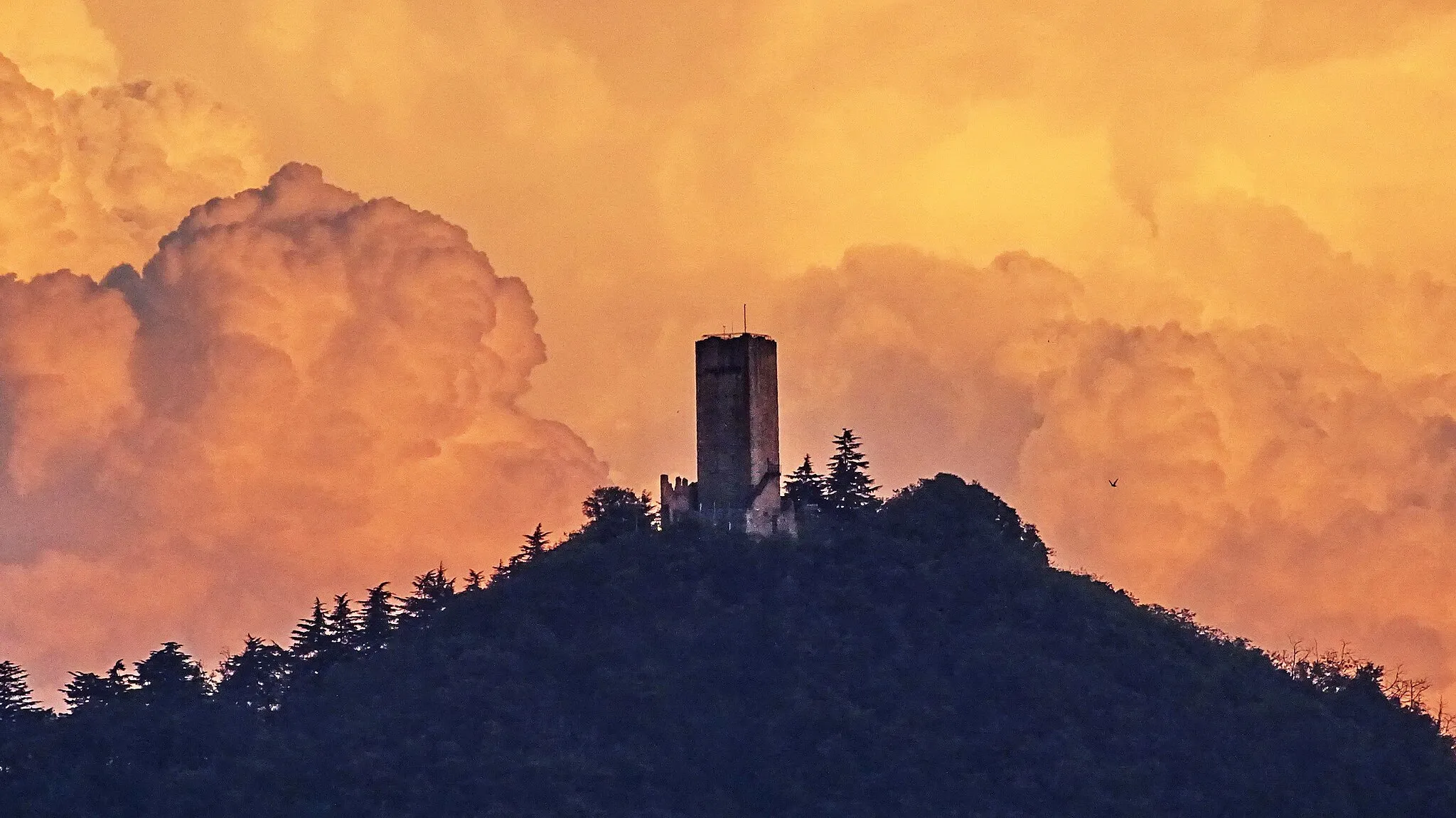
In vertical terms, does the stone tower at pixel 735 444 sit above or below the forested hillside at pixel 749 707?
above

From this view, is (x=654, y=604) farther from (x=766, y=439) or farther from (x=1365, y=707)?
(x=1365, y=707)

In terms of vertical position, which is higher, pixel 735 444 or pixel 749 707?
pixel 735 444

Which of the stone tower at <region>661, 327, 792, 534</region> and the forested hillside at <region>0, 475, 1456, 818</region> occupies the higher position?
the stone tower at <region>661, 327, 792, 534</region>
